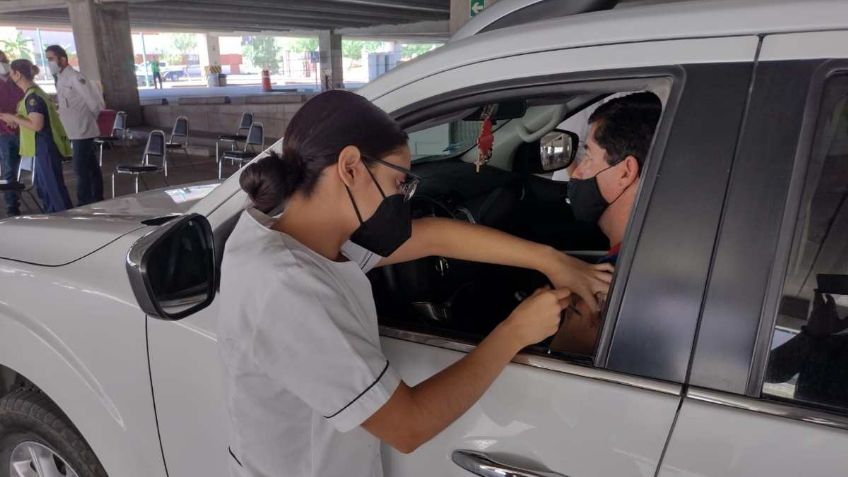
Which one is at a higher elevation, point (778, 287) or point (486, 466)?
point (778, 287)

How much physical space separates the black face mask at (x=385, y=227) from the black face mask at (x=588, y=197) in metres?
0.56

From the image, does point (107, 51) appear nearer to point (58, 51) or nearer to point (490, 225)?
point (58, 51)

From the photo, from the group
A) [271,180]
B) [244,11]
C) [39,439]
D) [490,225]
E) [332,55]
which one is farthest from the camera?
[332,55]

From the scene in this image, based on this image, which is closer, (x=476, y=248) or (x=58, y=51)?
(x=476, y=248)

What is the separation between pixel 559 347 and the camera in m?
1.26

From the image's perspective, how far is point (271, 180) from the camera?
3.77ft

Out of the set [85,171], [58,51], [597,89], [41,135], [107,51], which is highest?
[107,51]

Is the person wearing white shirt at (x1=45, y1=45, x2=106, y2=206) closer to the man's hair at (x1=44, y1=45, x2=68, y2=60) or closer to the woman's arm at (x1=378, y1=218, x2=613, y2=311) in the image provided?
the man's hair at (x1=44, y1=45, x2=68, y2=60)

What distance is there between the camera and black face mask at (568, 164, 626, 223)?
5.15ft

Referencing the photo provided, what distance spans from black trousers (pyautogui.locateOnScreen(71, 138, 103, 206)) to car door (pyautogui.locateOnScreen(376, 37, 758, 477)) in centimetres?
725

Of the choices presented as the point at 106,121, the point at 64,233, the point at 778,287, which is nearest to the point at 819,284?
the point at 778,287

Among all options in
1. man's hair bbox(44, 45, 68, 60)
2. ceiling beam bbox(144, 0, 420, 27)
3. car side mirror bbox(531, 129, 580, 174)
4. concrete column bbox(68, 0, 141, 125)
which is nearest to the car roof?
car side mirror bbox(531, 129, 580, 174)

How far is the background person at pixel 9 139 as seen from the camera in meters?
6.61

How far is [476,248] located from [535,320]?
1.66ft
